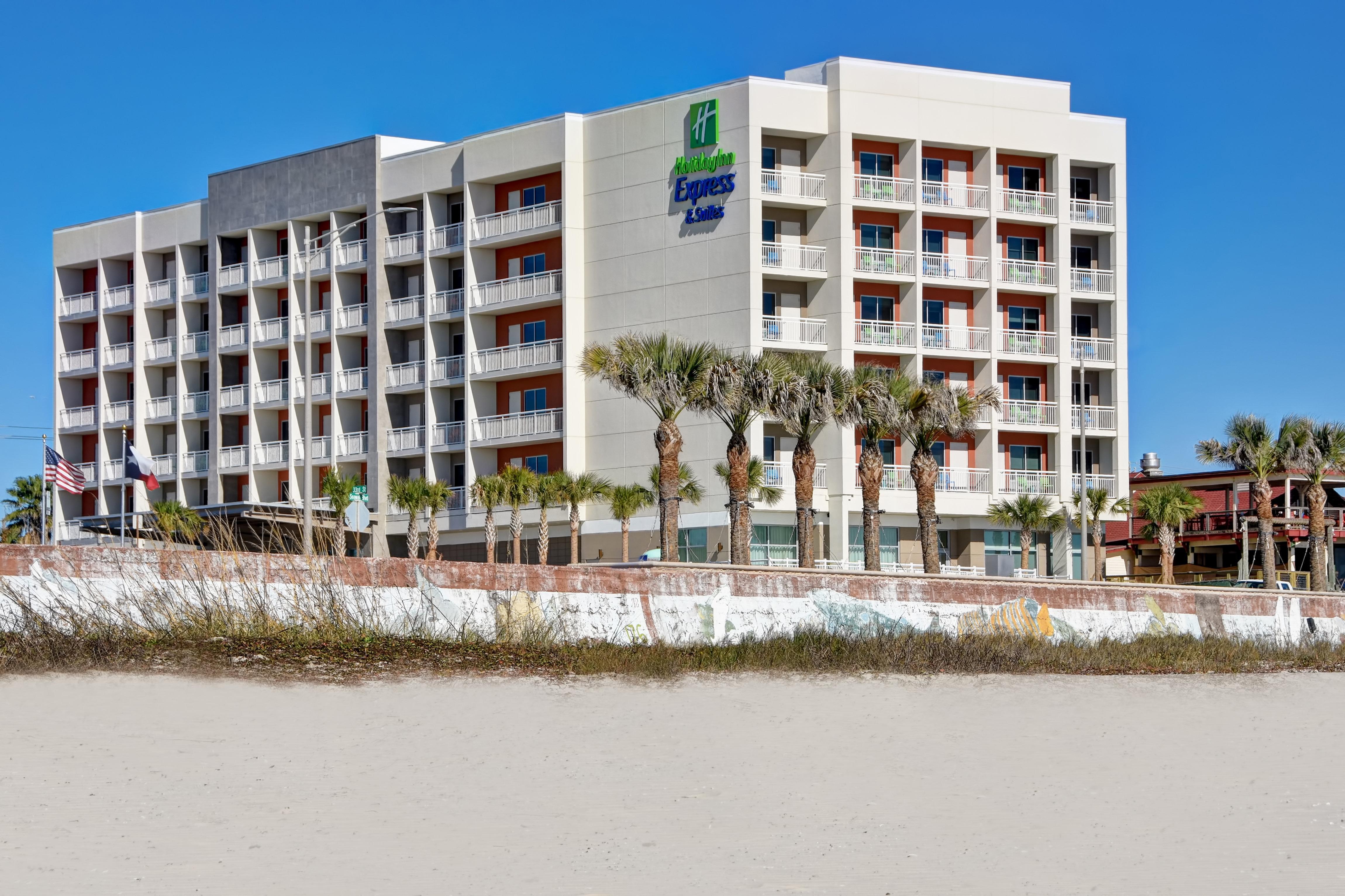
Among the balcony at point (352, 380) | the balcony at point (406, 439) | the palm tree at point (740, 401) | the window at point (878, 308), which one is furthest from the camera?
the balcony at point (352, 380)

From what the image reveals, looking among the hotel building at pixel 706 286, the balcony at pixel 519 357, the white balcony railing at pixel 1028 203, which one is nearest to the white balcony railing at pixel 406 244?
the hotel building at pixel 706 286

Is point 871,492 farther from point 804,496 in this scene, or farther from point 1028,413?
point 1028,413

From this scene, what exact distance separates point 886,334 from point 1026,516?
884cm

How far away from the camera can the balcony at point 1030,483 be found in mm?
63688

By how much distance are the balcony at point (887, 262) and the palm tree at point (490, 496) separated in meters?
16.1

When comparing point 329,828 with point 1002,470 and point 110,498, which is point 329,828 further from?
point 110,498

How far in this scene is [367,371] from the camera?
70.7 meters

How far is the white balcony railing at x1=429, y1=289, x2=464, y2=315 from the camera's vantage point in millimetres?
68062

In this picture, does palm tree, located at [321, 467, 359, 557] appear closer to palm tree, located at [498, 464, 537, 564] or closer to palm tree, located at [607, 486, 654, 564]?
palm tree, located at [498, 464, 537, 564]

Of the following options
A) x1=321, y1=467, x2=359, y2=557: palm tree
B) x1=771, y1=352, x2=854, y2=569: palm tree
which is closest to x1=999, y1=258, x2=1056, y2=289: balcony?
x1=771, y1=352, x2=854, y2=569: palm tree

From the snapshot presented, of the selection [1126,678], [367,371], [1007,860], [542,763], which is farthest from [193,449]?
[1007,860]

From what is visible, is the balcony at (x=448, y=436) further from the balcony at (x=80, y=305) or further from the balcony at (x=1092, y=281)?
the balcony at (x=1092, y=281)

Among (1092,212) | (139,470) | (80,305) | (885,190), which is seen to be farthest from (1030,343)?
(80,305)

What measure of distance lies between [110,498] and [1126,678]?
210 ft
